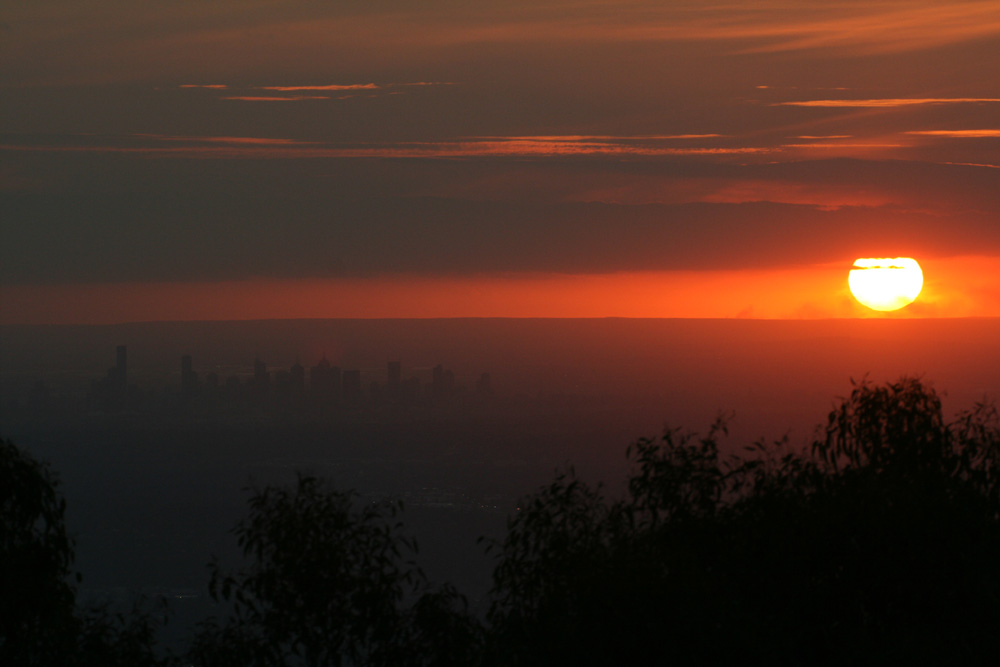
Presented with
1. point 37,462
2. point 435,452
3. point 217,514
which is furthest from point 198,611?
point 435,452

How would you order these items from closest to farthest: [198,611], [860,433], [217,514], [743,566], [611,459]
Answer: [743,566], [860,433], [198,611], [217,514], [611,459]

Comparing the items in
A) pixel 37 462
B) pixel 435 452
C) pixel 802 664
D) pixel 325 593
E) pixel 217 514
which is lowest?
pixel 802 664

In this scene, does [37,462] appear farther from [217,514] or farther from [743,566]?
[217,514]

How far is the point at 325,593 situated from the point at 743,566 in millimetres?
5951

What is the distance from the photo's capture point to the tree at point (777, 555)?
12.8m

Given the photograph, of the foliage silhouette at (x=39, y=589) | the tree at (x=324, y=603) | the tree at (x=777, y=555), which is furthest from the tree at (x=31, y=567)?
the tree at (x=777, y=555)

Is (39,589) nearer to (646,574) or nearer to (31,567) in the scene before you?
(31,567)

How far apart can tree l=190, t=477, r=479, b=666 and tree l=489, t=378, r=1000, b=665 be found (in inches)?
44.7

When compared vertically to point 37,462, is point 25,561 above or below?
below

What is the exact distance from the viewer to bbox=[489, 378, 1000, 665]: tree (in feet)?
42.0

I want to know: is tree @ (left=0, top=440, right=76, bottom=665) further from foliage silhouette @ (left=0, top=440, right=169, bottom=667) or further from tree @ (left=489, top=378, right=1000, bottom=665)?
tree @ (left=489, top=378, right=1000, bottom=665)

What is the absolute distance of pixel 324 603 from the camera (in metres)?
15.8

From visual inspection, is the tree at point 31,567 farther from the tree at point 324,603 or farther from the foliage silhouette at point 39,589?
the tree at point 324,603

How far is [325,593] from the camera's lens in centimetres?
1580
